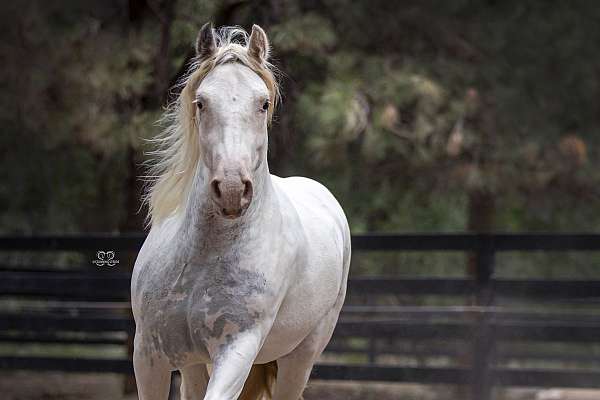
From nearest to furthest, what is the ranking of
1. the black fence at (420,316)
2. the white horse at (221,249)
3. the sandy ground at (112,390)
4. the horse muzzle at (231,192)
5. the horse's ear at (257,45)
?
the horse muzzle at (231,192)
the white horse at (221,249)
the horse's ear at (257,45)
the black fence at (420,316)
the sandy ground at (112,390)

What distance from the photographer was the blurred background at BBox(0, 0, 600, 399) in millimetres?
6570

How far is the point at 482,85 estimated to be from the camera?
8.15 metres

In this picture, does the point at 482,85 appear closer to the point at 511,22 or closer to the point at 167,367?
the point at 511,22

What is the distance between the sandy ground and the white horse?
10.0 ft

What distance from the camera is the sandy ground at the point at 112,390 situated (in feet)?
21.1

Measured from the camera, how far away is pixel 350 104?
6.89 meters

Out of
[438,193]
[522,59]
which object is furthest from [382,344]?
[522,59]

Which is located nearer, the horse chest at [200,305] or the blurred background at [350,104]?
the horse chest at [200,305]

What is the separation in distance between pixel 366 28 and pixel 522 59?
58.3 inches

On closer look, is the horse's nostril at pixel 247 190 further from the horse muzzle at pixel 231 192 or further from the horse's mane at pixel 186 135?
the horse's mane at pixel 186 135

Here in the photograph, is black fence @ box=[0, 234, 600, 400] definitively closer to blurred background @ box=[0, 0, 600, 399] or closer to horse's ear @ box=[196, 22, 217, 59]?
blurred background @ box=[0, 0, 600, 399]

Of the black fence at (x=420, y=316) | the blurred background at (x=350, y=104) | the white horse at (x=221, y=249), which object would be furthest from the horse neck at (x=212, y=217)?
the black fence at (x=420, y=316)

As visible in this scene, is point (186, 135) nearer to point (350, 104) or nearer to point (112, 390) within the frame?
point (350, 104)

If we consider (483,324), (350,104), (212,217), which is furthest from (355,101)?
(212,217)
